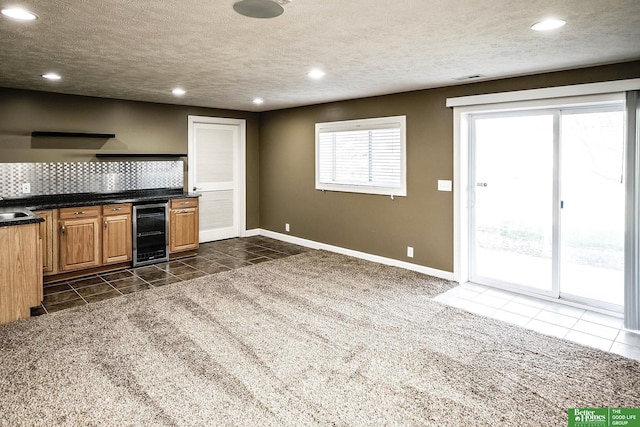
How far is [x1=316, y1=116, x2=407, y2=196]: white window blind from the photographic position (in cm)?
546

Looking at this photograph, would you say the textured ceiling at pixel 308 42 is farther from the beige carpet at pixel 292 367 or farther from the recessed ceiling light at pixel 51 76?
the beige carpet at pixel 292 367

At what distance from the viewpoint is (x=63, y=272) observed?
4.95 meters

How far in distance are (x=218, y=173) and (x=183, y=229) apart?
1.53 meters

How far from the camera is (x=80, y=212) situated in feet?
16.5

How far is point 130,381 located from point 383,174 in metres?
4.03

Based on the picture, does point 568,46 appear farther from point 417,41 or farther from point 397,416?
point 397,416

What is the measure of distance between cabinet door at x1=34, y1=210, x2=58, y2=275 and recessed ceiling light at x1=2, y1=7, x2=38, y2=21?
2857mm

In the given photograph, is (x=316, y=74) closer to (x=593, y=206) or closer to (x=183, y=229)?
(x=593, y=206)

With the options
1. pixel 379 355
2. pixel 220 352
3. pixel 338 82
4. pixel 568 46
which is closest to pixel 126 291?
pixel 220 352

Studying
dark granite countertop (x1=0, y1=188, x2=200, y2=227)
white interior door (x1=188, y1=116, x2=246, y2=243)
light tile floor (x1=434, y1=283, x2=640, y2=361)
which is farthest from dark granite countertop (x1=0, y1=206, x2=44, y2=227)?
light tile floor (x1=434, y1=283, x2=640, y2=361)

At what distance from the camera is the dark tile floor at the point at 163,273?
4375mm

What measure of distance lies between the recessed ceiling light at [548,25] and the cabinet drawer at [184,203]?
4.96 meters

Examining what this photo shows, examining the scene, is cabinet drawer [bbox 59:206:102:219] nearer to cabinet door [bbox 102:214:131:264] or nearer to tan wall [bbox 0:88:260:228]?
cabinet door [bbox 102:214:131:264]

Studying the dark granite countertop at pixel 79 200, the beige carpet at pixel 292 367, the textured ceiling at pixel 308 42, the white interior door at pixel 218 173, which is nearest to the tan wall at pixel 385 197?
the textured ceiling at pixel 308 42
